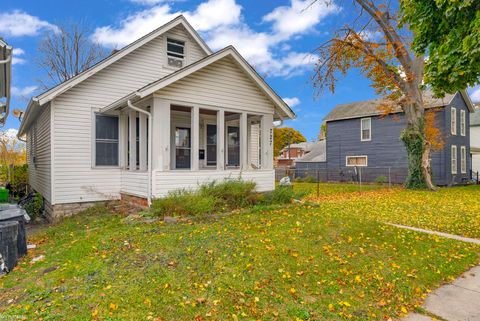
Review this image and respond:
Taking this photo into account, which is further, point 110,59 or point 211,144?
point 211,144

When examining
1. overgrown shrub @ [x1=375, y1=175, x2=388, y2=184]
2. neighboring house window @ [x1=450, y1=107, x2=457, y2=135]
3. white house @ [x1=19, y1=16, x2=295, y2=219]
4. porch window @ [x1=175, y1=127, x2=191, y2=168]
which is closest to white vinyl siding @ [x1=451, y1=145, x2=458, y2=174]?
neighboring house window @ [x1=450, y1=107, x2=457, y2=135]

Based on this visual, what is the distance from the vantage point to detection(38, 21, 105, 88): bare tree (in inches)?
931

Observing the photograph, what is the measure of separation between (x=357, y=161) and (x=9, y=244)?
23718 mm

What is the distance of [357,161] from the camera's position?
24.7 meters

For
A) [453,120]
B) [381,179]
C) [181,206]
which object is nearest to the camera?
[181,206]

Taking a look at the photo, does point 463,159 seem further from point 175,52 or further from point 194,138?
point 194,138

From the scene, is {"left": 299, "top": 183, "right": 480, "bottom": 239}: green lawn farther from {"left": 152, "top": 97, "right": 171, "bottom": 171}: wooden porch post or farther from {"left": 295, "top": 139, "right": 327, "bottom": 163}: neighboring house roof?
{"left": 295, "top": 139, "right": 327, "bottom": 163}: neighboring house roof

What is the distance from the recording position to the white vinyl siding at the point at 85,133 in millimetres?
9352

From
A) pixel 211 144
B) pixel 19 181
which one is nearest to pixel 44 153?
pixel 211 144

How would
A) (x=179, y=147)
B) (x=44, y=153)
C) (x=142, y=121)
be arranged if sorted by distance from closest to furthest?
(x=142, y=121) → (x=44, y=153) → (x=179, y=147)

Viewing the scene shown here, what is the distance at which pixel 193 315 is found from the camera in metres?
3.41

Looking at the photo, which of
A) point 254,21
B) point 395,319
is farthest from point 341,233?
point 254,21

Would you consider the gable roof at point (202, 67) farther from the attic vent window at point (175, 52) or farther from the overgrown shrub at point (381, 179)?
the overgrown shrub at point (381, 179)

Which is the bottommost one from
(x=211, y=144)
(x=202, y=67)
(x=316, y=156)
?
(x=316, y=156)
